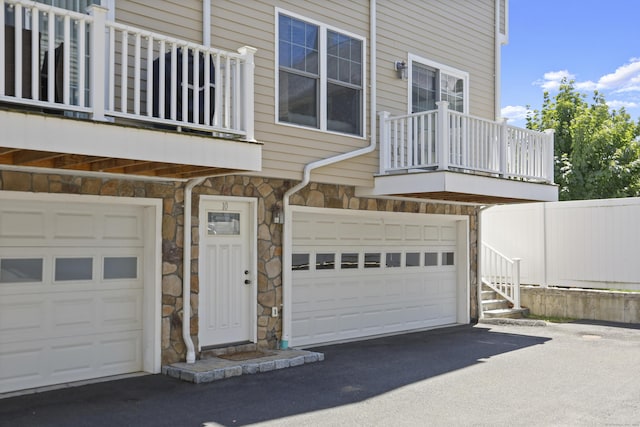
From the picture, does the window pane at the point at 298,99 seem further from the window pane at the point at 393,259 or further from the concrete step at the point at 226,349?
the concrete step at the point at 226,349

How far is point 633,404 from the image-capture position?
6.84m

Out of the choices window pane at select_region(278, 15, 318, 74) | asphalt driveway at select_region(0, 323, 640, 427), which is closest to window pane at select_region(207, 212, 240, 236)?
asphalt driveway at select_region(0, 323, 640, 427)

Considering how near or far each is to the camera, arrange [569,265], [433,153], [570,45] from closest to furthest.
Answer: [433,153], [569,265], [570,45]

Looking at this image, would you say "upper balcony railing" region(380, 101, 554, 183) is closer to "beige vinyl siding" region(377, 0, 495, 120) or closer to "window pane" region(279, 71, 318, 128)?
"beige vinyl siding" region(377, 0, 495, 120)

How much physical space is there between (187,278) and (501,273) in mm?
8372

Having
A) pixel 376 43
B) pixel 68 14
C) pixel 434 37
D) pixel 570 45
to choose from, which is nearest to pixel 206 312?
pixel 68 14

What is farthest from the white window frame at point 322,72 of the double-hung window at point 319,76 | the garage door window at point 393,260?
the garage door window at point 393,260

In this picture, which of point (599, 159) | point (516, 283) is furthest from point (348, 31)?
point (599, 159)

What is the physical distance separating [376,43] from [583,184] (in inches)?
544

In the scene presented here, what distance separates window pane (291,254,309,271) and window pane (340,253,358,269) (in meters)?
0.80

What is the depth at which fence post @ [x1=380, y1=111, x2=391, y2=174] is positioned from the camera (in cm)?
1053

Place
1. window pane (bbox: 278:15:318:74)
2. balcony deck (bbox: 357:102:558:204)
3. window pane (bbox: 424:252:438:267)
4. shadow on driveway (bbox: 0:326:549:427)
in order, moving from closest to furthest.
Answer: shadow on driveway (bbox: 0:326:549:427) < window pane (bbox: 278:15:318:74) < balcony deck (bbox: 357:102:558:204) < window pane (bbox: 424:252:438:267)

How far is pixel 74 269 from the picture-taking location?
7672mm

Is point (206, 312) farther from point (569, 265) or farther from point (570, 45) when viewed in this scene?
point (570, 45)
